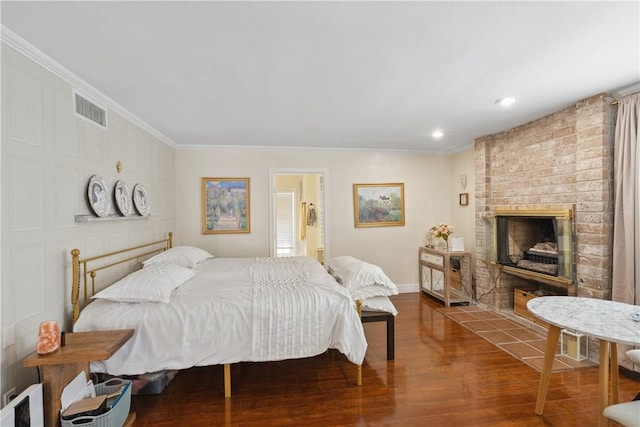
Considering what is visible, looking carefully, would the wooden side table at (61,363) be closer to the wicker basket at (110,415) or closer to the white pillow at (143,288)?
the wicker basket at (110,415)

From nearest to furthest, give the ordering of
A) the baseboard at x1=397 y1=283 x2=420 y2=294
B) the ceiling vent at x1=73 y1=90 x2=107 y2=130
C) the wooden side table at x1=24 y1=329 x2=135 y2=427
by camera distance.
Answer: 1. the wooden side table at x1=24 y1=329 x2=135 y2=427
2. the ceiling vent at x1=73 y1=90 x2=107 y2=130
3. the baseboard at x1=397 y1=283 x2=420 y2=294

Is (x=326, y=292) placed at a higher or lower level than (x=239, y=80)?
lower

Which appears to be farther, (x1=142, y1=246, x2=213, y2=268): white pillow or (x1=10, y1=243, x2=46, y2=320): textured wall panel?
(x1=142, y1=246, x2=213, y2=268): white pillow

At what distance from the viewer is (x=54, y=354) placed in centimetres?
177

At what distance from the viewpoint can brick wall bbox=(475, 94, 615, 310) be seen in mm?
2797

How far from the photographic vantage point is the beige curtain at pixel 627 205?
256 cm

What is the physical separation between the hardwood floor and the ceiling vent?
2.33 metres

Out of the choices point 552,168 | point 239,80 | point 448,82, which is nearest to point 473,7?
point 448,82

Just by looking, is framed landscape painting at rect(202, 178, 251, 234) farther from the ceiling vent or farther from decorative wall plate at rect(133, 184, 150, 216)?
the ceiling vent

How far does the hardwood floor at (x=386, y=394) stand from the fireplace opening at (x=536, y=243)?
3.58 ft

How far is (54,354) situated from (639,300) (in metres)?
4.32

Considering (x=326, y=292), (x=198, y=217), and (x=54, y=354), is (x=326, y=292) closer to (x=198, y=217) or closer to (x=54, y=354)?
(x=54, y=354)

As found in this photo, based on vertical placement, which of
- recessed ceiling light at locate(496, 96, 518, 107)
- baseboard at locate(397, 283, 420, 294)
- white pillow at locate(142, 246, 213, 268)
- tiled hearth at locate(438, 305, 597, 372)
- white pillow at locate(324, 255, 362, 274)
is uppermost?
recessed ceiling light at locate(496, 96, 518, 107)

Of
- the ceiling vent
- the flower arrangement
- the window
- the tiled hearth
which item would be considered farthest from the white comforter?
the window
